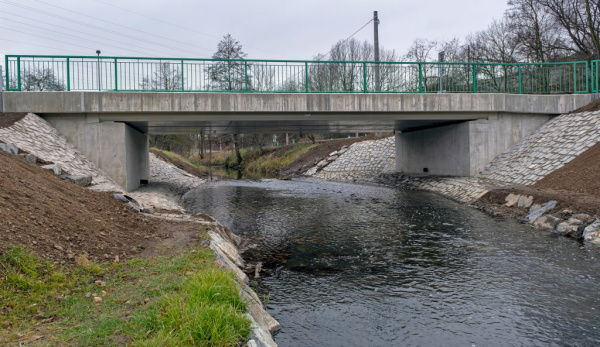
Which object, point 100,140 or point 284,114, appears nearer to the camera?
point 100,140

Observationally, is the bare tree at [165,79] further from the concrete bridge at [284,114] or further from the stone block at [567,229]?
the stone block at [567,229]

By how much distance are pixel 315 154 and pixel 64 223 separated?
38225 mm

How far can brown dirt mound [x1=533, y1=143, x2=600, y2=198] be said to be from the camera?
14.5 meters

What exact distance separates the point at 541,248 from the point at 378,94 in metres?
11.7

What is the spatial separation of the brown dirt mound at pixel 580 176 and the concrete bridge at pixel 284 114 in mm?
5306

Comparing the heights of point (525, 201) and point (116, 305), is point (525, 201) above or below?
above

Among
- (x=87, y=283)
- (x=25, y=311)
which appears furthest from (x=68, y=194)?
(x=25, y=311)

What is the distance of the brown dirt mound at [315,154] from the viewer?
140 feet

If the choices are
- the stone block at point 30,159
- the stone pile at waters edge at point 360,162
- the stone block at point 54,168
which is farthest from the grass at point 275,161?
the stone block at point 30,159

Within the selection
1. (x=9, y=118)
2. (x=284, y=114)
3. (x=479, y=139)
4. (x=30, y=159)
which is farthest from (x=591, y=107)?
(x=9, y=118)

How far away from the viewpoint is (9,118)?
659 inches

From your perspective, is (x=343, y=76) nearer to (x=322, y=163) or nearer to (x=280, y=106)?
(x=280, y=106)

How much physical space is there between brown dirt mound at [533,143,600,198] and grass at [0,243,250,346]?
1276 cm

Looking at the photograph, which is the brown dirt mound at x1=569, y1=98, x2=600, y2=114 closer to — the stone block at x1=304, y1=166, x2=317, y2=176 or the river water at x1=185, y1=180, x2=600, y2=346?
the river water at x1=185, y1=180, x2=600, y2=346
